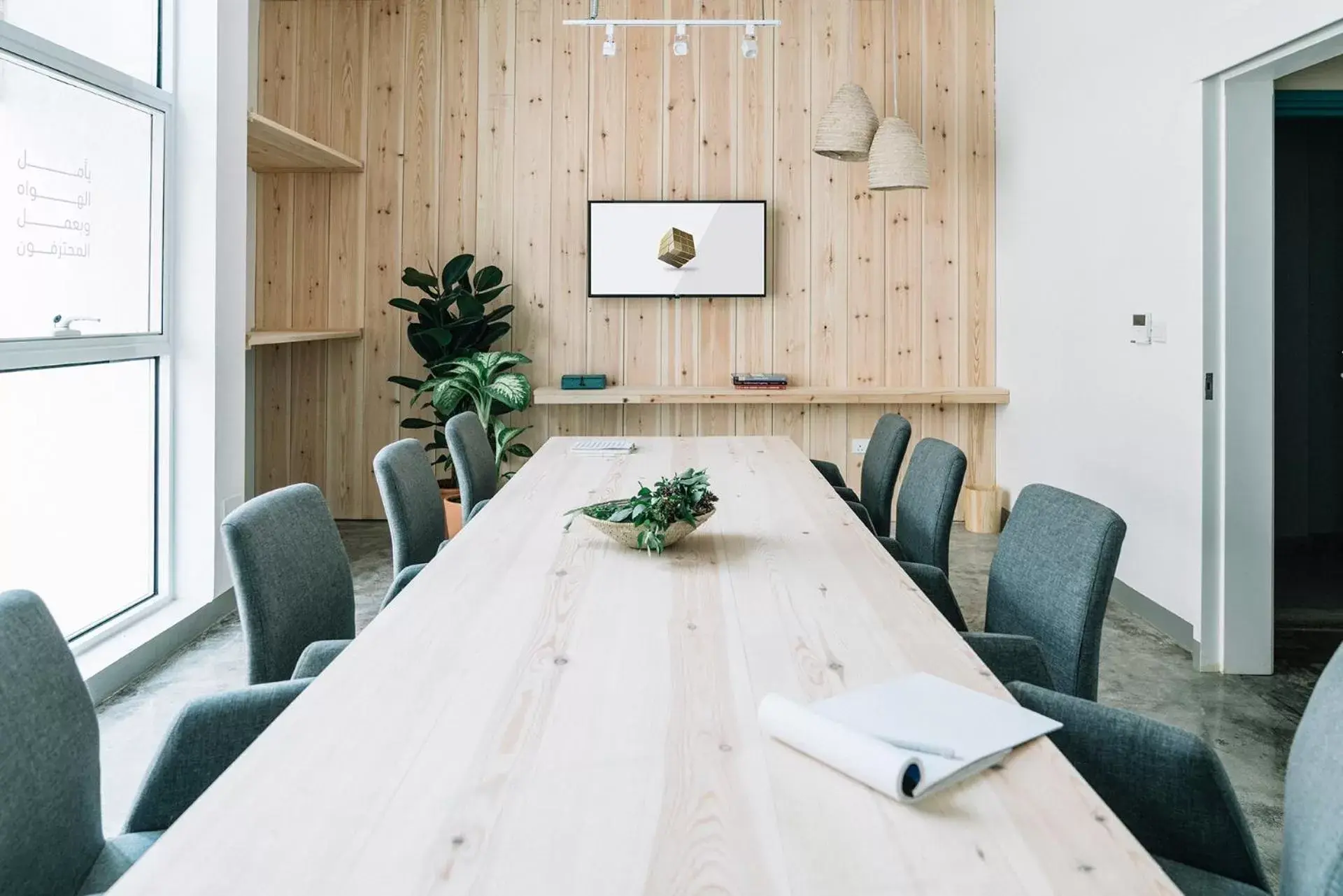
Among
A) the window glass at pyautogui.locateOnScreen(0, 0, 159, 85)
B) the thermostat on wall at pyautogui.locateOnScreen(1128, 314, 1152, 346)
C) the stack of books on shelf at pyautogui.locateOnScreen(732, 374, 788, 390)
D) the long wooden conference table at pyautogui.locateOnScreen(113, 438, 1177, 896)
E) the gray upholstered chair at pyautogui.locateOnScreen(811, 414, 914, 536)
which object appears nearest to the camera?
the long wooden conference table at pyautogui.locateOnScreen(113, 438, 1177, 896)

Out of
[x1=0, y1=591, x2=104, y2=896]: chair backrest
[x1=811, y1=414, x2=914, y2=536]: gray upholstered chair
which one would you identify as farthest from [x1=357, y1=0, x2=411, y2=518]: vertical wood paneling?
[x1=0, y1=591, x2=104, y2=896]: chair backrest

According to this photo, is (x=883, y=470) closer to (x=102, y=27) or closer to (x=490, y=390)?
(x=490, y=390)

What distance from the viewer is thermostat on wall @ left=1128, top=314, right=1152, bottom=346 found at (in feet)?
13.6

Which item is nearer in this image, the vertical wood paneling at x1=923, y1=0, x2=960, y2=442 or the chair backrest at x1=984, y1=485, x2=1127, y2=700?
the chair backrest at x1=984, y1=485, x2=1127, y2=700

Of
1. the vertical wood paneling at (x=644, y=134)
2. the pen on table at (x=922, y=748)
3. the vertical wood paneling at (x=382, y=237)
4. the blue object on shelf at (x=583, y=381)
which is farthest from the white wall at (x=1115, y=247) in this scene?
the vertical wood paneling at (x=382, y=237)

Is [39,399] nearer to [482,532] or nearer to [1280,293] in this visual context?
[482,532]

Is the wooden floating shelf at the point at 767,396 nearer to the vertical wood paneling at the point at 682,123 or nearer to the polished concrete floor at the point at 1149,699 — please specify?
the vertical wood paneling at the point at 682,123

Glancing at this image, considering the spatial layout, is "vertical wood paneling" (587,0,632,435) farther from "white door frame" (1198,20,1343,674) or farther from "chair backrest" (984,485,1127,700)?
"chair backrest" (984,485,1127,700)

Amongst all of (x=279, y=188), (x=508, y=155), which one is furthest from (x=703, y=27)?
(x=279, y=188)

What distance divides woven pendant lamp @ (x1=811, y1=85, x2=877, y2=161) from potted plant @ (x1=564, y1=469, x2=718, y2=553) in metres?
3.76

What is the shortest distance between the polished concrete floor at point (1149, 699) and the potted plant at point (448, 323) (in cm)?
158

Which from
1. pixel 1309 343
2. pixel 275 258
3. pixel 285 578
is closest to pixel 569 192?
pixel 275 258

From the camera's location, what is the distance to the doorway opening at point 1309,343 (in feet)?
17.7

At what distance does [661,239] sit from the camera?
20.2ft
